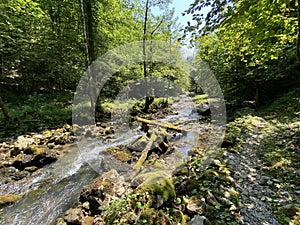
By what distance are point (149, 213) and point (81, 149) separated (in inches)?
187

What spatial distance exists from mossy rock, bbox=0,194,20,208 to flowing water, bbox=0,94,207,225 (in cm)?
10

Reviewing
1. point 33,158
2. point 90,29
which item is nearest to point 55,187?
point 33,158

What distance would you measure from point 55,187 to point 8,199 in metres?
0.85

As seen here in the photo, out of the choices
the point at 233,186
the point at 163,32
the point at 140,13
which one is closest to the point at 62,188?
the point at 233,186

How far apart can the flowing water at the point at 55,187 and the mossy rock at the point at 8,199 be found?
0.34 feet

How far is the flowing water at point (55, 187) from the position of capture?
3.12 metres

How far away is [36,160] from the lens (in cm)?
507

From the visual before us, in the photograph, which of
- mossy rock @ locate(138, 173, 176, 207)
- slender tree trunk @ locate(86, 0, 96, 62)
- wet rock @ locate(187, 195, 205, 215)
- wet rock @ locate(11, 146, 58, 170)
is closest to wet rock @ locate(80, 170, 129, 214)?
mossy rock @ locate(138, 173, 176, 207)

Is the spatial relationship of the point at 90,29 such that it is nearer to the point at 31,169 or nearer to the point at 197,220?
the point at 31,169

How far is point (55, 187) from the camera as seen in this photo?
4000 mm

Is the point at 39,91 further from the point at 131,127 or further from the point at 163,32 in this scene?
the point at 163,32

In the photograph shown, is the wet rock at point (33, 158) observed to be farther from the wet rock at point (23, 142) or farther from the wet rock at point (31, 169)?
the wet rock at point (23, 142)

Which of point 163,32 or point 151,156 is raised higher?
point 163,32

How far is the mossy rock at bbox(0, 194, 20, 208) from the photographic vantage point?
3.37 m
